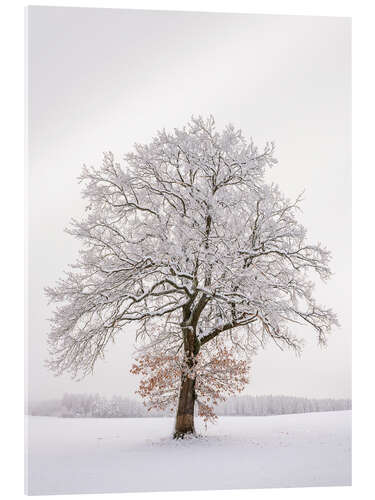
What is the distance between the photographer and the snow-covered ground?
10305 mm

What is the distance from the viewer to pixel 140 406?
37.8 feet

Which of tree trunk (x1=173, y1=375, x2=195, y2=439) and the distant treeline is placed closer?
the distant treeline

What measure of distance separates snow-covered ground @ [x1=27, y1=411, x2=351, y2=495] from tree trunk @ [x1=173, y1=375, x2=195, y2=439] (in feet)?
0.51

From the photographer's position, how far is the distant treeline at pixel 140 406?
10.8 m

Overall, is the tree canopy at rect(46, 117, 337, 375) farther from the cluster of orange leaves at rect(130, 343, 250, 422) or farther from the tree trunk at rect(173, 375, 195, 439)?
the tree trunk at rect(173, 375, 195, 439)

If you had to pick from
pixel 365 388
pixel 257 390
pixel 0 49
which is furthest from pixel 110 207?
pixel 365 388

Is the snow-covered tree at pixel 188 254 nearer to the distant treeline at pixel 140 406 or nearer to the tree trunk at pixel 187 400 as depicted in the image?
the tree trunk at pixel 187 400

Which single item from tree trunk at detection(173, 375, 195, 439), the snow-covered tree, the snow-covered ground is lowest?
the snow-covered ground

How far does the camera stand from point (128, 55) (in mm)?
11531

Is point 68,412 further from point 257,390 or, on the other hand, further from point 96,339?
point 257,390

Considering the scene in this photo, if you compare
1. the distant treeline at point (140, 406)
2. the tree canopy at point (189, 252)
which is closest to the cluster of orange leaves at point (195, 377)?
the distant treeline at point (140, 406)

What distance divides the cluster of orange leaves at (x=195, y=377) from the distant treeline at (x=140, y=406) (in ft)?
0.60

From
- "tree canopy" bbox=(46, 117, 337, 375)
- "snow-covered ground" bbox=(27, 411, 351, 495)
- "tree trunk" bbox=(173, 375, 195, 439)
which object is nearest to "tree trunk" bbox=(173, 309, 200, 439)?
"tree trunk" bbox=(173, 375, 195, 439)

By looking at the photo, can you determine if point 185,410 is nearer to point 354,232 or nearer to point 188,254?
point 188,254
